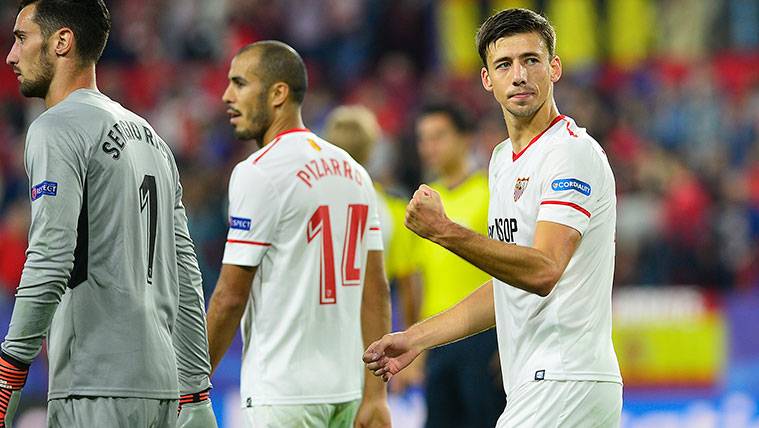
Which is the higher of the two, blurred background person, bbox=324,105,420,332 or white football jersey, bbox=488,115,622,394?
blurred background person, bbox=324,105,420,332

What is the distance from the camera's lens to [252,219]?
5.30 meters

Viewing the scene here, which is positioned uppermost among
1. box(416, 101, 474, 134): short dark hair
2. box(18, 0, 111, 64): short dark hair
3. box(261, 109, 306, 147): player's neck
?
box(416, 101, 474, 134): short dark hair

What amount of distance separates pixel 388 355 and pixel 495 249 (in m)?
0.52

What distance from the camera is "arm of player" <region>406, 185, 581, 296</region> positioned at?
12.9 feet

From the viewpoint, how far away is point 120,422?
387 cm

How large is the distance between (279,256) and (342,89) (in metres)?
10.9

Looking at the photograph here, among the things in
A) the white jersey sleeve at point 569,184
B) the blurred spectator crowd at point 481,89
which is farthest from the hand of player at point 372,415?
the blurred spectator crowd at point 481,89

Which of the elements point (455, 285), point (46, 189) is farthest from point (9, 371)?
point (455, 285)

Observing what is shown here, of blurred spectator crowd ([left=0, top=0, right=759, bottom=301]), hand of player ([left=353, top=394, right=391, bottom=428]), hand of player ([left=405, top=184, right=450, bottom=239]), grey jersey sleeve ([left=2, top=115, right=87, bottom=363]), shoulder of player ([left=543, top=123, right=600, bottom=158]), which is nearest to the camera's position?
grey jersey sleeve ([left=2, top=115, right=87, bottom=363])

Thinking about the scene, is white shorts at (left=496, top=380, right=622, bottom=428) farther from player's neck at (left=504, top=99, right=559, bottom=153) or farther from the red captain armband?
the red captain armband

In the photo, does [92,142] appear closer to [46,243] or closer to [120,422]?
[46,243]

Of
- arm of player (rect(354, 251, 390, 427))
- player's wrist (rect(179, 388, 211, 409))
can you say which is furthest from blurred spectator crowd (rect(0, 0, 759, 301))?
player's wrist (rect(179, 388, 211, 409))

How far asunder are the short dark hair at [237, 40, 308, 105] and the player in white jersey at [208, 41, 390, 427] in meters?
0.07

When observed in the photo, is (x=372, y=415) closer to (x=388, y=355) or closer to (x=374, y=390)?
(x=374, y=390)
